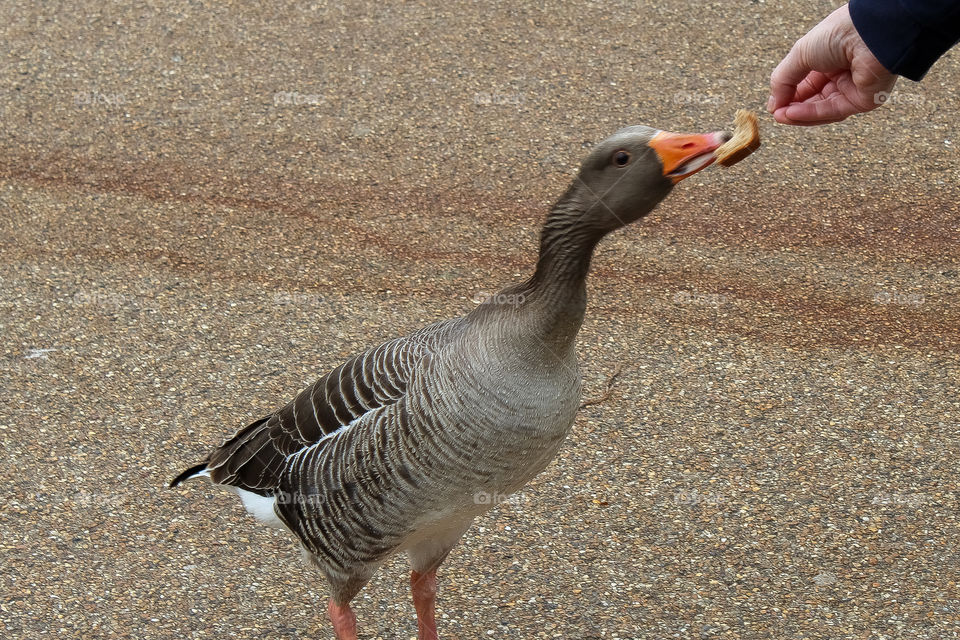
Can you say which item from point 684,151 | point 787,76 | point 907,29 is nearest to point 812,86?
point 787,76

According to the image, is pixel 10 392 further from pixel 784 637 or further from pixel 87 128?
pixel 784 637

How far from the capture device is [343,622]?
4.13 metres

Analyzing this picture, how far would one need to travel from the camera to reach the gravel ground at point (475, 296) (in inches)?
182

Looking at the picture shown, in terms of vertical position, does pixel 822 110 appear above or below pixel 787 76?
below

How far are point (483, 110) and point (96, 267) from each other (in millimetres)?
3054

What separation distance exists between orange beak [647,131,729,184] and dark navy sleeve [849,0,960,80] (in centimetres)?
55

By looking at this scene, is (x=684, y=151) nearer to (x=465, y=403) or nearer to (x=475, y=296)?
(x=465, y=403)

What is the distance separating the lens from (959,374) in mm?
5742

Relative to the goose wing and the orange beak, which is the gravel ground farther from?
the orange beak

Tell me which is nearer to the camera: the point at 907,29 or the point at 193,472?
the point at 907,29

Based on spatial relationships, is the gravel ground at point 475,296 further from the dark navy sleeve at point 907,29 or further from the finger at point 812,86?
the dark navy sleeve at point 907,29

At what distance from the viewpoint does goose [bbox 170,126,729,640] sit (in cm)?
344

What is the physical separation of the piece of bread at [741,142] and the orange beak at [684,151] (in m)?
0.03

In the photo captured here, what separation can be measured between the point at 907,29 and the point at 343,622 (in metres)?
2.91
